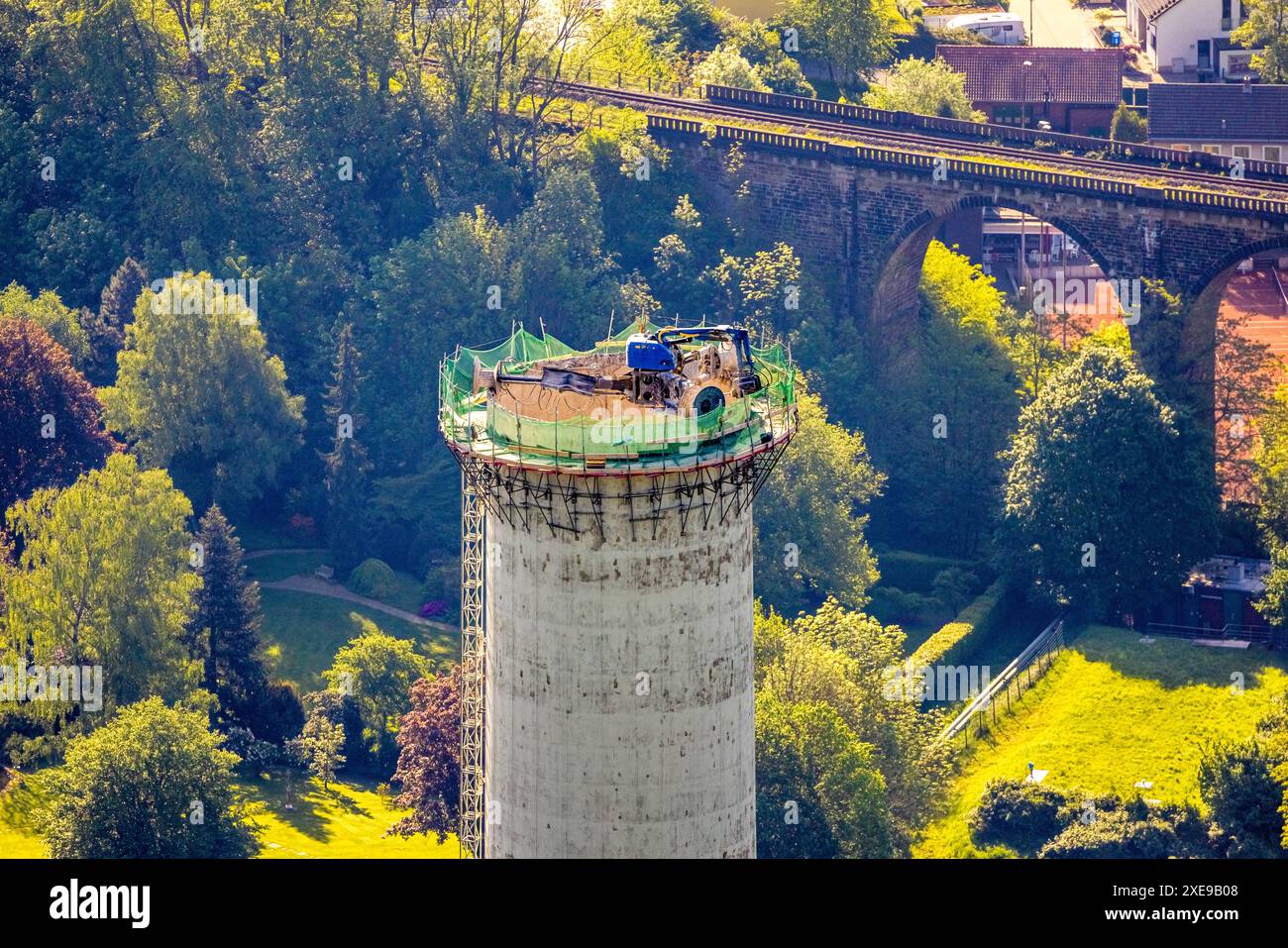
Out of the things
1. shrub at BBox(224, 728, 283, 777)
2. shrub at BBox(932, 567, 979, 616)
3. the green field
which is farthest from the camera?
shrub at BBox(932, 567, 979, 616)

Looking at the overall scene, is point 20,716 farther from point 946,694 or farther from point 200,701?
point 946,694

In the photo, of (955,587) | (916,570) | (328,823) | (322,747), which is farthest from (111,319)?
(955,587)

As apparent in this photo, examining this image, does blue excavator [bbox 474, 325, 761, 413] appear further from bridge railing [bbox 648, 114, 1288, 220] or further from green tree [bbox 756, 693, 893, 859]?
bridge railing [bbox 648, 114, 1288, 220]

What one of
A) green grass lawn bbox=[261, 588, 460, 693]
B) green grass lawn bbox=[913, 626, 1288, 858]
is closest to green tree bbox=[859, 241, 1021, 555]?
green grass lawn bbox=[913, 626, 1288, 858]

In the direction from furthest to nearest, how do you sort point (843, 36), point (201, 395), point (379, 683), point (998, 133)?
point (843, 36), point (998, 133), point (201, 395), point (379, 683)

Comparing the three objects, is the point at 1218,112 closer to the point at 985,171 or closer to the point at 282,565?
→ the point at 985,171

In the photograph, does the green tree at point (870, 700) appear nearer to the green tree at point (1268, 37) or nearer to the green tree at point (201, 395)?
the green tree at point (201, 395)

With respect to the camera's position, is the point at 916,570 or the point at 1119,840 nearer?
the point at 1119,840
